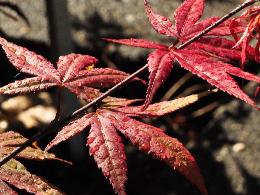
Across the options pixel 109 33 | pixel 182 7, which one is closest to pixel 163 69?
pixel 182 7

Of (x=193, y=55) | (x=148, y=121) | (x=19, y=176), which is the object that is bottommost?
(x=19, y=176)

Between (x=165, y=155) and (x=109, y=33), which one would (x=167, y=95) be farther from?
(x=165, y=155)

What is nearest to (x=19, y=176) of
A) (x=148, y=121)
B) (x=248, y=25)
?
(x=248, y=25)

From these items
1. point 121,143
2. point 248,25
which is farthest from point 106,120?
point 248,25

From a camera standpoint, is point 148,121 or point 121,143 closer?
point 121,143

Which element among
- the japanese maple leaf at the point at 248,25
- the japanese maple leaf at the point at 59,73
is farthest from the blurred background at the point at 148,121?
the japanese maple leaf at the point at 248,25

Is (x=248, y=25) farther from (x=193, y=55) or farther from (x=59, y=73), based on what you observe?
(x=59, y=73)

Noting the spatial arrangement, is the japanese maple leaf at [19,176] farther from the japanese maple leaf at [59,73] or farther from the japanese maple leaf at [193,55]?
the japanese maple leaf at [193,55]

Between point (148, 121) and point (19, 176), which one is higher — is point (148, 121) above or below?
above
